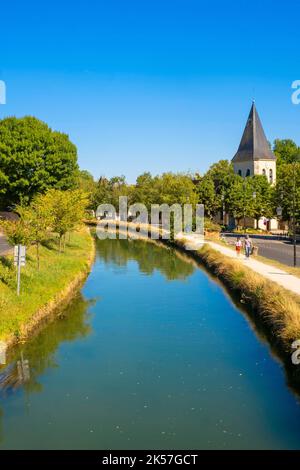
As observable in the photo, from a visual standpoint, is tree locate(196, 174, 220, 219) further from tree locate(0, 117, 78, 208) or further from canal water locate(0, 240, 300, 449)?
canal water locate(0, 240, 300, 449)

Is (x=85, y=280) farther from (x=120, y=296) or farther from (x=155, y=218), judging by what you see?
(x=155, y=218)

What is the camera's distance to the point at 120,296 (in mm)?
26531

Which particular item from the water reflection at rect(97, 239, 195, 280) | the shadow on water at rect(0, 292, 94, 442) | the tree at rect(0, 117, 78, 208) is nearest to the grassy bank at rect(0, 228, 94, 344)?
the shadow on water at rect(0, 292, 94, 442)

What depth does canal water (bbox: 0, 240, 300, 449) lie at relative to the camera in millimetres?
11070

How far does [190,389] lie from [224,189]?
2392 inches

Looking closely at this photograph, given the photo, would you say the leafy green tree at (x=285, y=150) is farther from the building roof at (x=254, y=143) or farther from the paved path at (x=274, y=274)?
the paved path at (x=274, y=274)

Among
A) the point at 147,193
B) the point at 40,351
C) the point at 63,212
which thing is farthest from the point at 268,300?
the point at 147,193

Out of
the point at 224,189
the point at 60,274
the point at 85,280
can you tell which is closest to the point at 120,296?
the point at 60,274

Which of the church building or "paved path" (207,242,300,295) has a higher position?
the church building

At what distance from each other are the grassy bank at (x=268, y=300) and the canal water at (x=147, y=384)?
718 mm

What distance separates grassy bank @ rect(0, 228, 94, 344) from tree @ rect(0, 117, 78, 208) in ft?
76.6

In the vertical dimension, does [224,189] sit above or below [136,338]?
above

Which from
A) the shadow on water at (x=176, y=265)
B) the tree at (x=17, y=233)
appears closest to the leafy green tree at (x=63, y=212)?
the shadow on water at (x=176, y=265)
